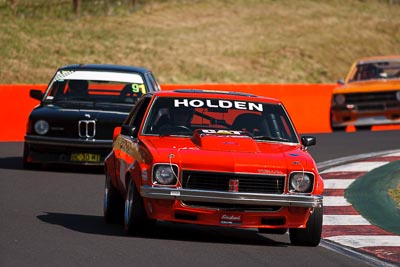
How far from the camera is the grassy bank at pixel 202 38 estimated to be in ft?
150

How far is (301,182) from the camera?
1051 cm

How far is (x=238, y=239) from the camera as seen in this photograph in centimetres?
1102

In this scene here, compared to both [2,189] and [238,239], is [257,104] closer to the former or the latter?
[238,239]

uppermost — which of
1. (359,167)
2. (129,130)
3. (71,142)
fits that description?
(129,130)

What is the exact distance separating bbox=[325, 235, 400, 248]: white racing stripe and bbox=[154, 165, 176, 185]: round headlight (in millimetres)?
1756

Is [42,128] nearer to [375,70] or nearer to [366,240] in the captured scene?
[366,240]

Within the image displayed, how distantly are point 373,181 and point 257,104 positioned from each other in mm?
4514

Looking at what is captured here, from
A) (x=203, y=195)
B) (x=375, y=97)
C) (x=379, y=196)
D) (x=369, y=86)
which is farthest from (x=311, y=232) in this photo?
(x=369, y=86)

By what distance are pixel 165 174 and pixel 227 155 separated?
1.81ft

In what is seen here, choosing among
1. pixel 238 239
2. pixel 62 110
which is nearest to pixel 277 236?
pixel 238 239

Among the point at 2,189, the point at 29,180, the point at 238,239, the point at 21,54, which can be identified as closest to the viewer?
the point at 238,239

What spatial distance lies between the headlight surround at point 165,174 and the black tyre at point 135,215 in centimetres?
26

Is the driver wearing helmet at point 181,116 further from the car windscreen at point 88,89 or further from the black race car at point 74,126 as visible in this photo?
the car windscreen at point 88,89

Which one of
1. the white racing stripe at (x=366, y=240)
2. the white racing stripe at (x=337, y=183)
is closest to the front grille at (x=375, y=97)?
the white racing stripe at (x=337, y=183)
